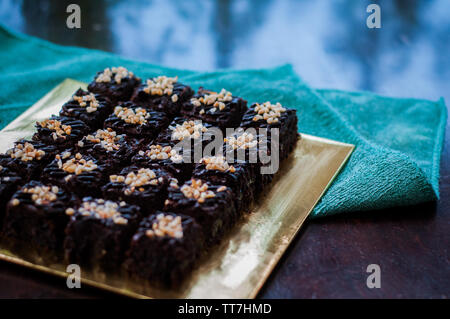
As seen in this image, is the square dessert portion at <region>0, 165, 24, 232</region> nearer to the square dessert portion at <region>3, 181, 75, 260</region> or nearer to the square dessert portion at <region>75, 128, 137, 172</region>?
the square dessert portion at <region>3, 181, 75, 260</region>

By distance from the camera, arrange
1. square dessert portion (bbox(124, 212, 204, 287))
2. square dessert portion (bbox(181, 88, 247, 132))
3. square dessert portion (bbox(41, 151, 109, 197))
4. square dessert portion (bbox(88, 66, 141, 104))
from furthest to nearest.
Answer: square dessert portion (bbox(88, 66, 141, 104)), square dessert portion (bbox(181, 88, 247, 132)), square dessert portion (bbox(41, 151, 109, 197)), square dessert portion (bbox(124, 212, 204, 287))

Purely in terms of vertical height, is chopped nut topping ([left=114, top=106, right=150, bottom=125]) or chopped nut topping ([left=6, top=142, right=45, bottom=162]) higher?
chopped nut topping ([left=114, top=106, right=150, bottom=125])

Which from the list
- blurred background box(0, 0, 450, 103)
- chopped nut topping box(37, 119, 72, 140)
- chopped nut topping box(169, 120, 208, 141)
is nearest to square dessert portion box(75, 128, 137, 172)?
chopped nut topping box(37, 119, 72, 140)

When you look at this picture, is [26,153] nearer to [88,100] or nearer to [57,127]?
[57,127]

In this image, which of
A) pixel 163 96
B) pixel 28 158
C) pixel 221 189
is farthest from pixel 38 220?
pixel 163 96

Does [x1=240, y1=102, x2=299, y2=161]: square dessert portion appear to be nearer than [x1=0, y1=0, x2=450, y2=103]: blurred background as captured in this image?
Yes

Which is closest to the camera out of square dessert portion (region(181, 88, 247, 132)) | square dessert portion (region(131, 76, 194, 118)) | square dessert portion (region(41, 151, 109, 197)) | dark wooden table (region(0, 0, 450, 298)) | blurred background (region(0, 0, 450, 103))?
dark wooden table (region(0, 0, 450, 298))

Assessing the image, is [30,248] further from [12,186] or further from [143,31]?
[143,31]

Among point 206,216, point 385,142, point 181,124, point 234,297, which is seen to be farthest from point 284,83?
point 234,297
